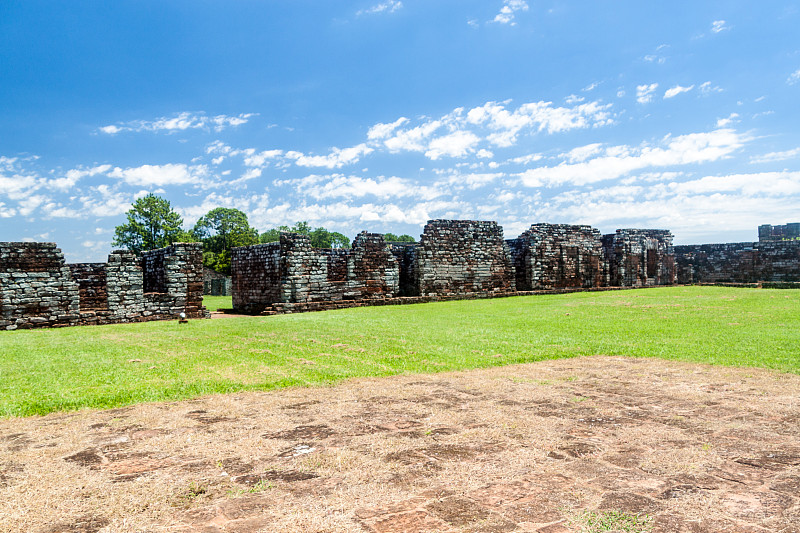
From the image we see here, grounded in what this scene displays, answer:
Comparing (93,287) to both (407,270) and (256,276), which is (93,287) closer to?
(256,276)

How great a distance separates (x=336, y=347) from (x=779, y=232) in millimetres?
42570

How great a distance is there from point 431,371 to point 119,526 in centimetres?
534

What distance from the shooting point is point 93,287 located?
18375 millimetres

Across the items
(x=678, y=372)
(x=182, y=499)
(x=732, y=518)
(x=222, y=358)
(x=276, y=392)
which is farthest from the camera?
(x=222, y=358)

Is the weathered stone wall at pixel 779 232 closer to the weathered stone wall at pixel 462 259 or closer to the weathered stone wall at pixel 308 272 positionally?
the weathered stone wall at pixel 462 259

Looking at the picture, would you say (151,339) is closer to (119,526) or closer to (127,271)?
(127,271)

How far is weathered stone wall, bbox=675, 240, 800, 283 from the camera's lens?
28859mm

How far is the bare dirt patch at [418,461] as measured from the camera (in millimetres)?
3232

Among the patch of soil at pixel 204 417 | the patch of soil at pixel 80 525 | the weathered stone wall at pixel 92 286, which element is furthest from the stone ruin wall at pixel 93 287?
the patch of soil at pixel 80 525

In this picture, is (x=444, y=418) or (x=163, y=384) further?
(x=163, y=384)

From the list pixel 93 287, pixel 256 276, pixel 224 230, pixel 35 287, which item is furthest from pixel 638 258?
pixel 224 230

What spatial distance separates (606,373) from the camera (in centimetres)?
767

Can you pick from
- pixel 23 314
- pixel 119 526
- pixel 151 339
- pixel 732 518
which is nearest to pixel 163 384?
pixel 119 526

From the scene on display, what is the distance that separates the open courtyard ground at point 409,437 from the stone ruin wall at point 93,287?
6745mm
